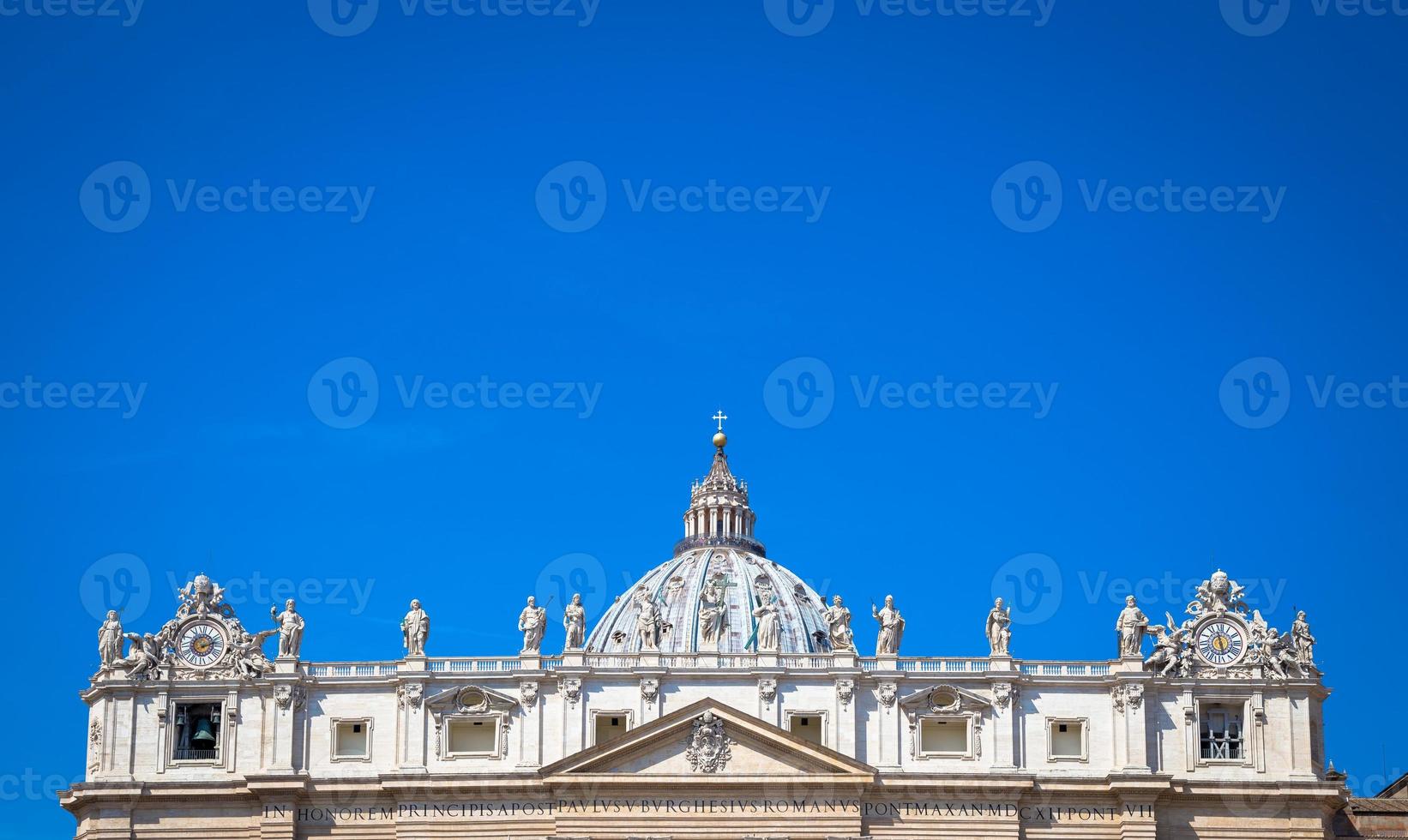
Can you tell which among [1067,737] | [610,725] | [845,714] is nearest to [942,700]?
[845,714]

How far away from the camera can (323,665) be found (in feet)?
404

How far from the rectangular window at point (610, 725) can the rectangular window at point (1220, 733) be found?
26003mm

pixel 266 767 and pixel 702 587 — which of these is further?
pixel 702 587

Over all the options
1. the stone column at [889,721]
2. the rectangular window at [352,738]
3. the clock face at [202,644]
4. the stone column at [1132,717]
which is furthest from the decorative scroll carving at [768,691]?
the clock face at [202,644]

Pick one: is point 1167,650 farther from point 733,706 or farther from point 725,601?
point 725,601

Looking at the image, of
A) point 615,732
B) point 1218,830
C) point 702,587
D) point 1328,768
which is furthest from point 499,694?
point 702,587

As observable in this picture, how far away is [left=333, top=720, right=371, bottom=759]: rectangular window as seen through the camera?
4808 inches

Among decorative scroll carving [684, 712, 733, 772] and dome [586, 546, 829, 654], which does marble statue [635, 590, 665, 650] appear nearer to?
Answer: decorative scroll carving [684, 712, 733, 772]

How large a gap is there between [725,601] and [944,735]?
5568 centimetres

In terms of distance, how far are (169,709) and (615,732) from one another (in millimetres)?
20307

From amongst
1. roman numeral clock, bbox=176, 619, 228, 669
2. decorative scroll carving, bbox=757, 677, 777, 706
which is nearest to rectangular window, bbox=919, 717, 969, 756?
decorative scroll carving, bbox=757, 677, 777, 706

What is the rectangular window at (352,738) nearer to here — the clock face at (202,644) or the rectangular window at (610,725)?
the clock face at (202,644)

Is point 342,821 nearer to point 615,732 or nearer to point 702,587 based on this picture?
→ point 615,732

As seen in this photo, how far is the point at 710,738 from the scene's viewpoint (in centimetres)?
11950
